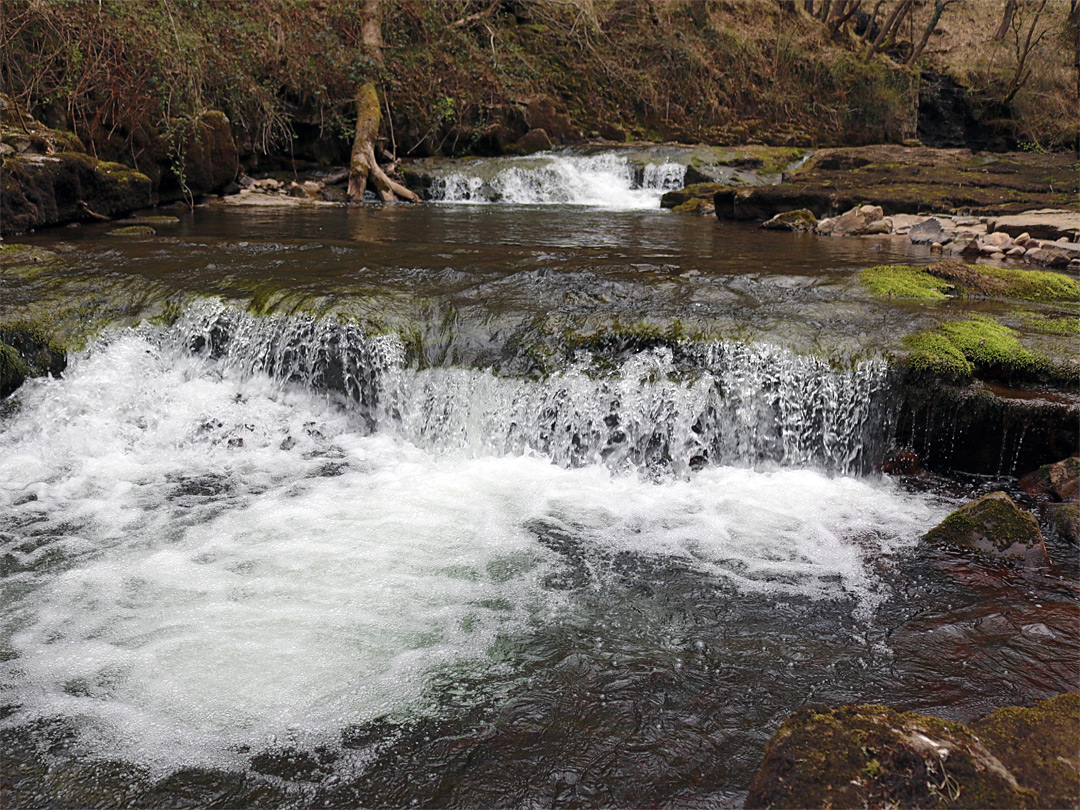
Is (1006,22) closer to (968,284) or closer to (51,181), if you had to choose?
(968,284)

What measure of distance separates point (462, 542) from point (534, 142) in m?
17.8

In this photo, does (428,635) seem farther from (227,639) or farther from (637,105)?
(637,105)

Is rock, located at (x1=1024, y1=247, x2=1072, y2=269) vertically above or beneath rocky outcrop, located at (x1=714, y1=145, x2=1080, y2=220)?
beneath

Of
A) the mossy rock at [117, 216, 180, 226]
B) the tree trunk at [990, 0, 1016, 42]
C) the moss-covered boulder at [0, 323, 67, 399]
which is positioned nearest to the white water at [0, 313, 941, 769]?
the moss-covered boulder at [0, 323, 67, 399]

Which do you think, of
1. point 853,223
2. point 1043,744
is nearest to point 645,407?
point 1043,744

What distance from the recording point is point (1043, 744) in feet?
6.72

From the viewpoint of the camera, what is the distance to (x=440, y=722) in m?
2.59

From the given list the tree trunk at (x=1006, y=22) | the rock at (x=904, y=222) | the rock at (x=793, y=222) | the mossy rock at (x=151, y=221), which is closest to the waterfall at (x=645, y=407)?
the mossy rock at (x=151, y=221)

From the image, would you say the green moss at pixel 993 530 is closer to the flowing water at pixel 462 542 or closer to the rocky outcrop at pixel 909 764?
the flowing water at pixel 462 542

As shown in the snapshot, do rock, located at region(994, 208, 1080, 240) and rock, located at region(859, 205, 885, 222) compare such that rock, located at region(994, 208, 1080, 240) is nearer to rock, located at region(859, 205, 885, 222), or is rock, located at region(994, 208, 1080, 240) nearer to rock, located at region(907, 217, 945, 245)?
rock, located at region(907, 217, 945, 245)

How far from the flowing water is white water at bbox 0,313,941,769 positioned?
20mm

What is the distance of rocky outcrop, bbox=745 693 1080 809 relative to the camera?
177 cm

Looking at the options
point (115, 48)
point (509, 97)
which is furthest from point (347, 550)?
point (509, 97)

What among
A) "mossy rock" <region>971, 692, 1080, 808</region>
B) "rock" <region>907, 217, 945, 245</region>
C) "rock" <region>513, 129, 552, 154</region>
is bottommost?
"mossy rock" <region>971, 692, 1080, 808</region>
